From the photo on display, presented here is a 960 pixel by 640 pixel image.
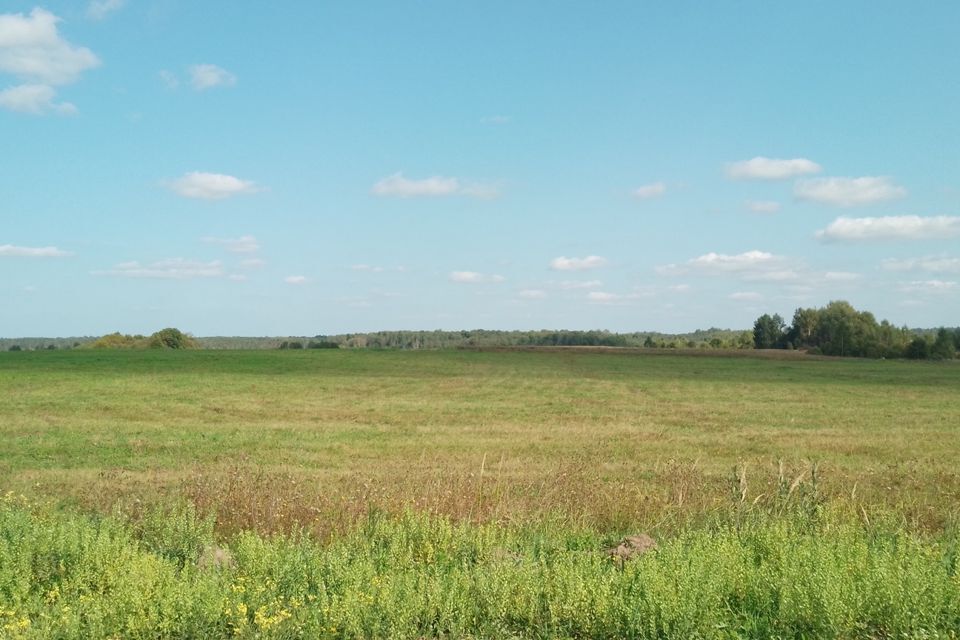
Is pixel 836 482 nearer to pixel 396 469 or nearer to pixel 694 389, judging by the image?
pixel 396 469

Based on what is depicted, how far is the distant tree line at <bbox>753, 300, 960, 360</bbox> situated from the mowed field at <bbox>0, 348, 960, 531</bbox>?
162 ft

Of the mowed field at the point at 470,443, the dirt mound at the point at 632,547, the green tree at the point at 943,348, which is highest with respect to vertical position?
the green tree at the point at 943,348

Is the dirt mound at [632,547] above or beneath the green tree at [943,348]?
beneath

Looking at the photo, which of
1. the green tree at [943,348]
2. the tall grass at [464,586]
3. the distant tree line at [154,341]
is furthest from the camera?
the distant tree line at [154,341]

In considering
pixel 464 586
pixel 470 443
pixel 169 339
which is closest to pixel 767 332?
pixel 169 339

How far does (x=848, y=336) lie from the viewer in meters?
105

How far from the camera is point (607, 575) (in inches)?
257

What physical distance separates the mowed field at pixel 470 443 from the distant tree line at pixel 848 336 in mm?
49388

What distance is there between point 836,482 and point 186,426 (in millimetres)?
18748

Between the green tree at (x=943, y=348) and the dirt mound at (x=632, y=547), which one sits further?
the green tree at (x=943, y=348)

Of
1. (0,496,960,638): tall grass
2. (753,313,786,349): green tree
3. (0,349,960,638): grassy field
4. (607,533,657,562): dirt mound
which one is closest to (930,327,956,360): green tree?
(753,313,786,349): green tree

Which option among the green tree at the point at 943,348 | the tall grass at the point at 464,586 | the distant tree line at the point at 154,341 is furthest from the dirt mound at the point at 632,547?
the distant tree line at the point at 154,341

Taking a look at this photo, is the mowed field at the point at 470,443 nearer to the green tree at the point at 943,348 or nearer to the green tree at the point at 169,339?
the green tree at the point at 943,348

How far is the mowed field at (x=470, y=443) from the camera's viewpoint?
10.1m
